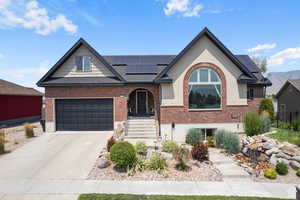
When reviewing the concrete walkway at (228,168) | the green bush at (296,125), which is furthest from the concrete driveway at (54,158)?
the green bush at (296,125)

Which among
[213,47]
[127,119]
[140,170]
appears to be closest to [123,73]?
[127,119]

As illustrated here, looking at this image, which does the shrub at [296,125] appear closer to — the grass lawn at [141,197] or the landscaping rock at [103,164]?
the grass lawn at [141,197]

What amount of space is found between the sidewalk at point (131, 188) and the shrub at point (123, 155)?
3.05 ft

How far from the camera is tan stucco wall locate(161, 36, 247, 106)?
1213 centimetres

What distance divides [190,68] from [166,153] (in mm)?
6577

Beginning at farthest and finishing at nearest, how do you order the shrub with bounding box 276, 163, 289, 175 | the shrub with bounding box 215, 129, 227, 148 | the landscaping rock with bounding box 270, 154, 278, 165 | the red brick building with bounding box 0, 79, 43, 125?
the red brick building with bounding box 0, 79, 43, 125
the shrub with bounding box 215, 129, 227, 148
the landscaping rock with bounding box 270, 154, 278, 165
the shrub with bounding box 276, 163, 289, 175

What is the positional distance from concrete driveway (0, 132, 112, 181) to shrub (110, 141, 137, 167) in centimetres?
146

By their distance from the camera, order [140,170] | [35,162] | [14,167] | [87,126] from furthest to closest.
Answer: [87,126]
[35,162]
[14,167]
[140,170]

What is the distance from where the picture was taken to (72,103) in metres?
13.8

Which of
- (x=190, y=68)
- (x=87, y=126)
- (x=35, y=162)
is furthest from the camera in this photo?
(x=87, y=126)

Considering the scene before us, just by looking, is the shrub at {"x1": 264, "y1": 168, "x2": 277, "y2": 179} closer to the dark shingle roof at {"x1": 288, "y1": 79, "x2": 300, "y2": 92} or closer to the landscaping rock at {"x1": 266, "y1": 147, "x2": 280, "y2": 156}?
the landscaping rock at {"x1": 266, "y1": 147, "x2": 280, "y2": 156}

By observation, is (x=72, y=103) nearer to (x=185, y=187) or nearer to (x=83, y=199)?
(x=83, y=199)

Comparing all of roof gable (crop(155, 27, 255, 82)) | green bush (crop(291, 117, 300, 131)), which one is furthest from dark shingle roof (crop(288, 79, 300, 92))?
roof gable (crop(155, 27, 255, 82))

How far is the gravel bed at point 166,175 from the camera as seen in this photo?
22.1ft
